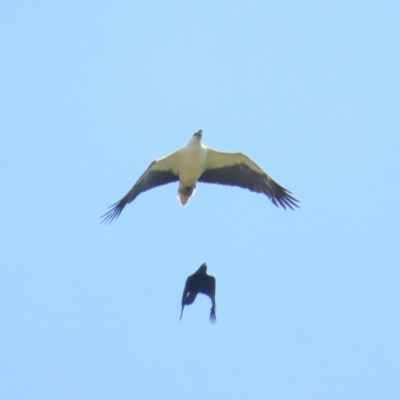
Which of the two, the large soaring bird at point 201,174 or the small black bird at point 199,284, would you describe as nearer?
the small black bird at point 199,284

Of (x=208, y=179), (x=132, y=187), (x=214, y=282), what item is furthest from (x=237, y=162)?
(x=214, y=282)

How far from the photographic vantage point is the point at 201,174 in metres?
16.1

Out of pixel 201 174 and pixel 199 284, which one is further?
pixel 201 174

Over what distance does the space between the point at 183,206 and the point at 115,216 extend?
123 centimetres

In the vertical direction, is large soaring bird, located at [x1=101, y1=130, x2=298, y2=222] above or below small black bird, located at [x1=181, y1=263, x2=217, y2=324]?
above

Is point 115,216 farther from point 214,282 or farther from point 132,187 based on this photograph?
point 214,282

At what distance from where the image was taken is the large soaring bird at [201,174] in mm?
15609

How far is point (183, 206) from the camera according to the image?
618 inches

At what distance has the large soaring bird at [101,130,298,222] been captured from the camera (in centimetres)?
1561

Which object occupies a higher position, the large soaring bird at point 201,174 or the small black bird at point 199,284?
the large soaring bird at point 201,174

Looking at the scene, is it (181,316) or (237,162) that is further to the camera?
(237,162)

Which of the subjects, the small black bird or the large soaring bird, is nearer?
the small black bird

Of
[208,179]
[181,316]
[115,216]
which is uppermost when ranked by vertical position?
[208,179]

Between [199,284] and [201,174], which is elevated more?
[201,174]
